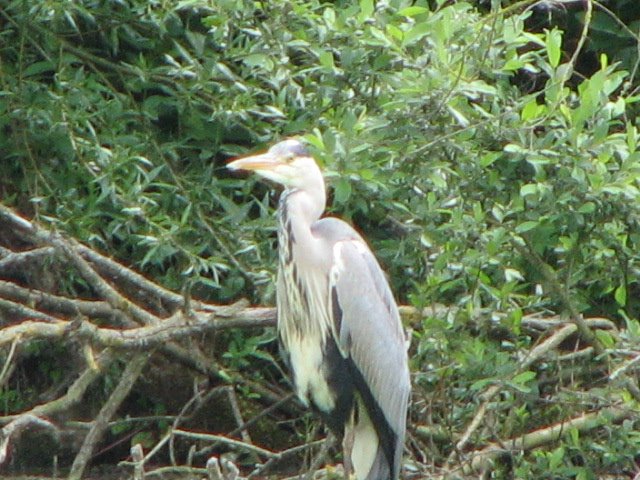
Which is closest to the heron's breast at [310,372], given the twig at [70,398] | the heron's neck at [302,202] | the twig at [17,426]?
the heron's neck at [302,202]

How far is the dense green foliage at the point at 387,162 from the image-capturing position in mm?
4121

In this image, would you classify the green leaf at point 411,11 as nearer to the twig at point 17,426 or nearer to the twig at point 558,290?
the twig at point 558,290

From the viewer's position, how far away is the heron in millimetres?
4273

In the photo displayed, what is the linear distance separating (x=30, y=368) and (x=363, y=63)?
1.85 meters

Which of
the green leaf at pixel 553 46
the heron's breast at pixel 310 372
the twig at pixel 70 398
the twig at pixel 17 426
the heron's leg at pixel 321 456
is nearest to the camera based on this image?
the twig at pixel 17 426

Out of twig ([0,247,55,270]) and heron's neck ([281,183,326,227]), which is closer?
twig ([0,247,55,270])

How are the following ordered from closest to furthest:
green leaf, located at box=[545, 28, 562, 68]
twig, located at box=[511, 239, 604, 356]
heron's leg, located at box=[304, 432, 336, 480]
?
heron's leg, located at box=[304, 432, 336, 480]
green leaf, located at box=[545, 28, 562, 68]
twig, located at box=[511, 239, 604, 356]

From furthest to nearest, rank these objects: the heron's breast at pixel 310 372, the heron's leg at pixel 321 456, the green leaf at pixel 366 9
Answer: the heron's breast at pixel 310 372 < the green leaf at pixel 366 9 < the heron's leg at pixel 321 456

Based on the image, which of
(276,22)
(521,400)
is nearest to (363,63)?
(276,22)

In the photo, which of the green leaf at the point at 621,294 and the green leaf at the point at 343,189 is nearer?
the green leaf at the point at 343,189

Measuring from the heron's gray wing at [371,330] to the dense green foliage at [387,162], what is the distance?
103mm

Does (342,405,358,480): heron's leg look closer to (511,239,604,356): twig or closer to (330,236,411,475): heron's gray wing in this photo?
(330,236,411,475): heron's gray wing

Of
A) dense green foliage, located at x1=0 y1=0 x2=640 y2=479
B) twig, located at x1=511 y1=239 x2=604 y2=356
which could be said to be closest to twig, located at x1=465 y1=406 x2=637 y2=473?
dense green foliage, located at x1=0 y1=0 x2=640 y2=479

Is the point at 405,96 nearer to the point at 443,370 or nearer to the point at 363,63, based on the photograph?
the point at 363,63
